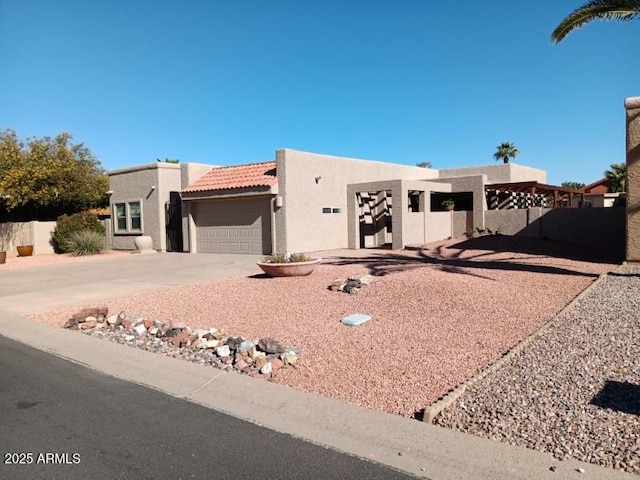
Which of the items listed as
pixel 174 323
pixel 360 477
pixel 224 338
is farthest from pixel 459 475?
pixel 174 323

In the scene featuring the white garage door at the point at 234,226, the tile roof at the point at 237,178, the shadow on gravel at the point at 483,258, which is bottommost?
the shadow on gravel at the point at 483,258

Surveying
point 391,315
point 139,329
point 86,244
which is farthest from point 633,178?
point 86,244

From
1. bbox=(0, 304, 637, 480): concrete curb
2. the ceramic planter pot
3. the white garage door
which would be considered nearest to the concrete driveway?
the white garage door

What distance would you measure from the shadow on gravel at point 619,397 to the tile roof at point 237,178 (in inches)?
652

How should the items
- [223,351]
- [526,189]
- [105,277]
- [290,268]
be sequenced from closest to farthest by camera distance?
[223,351], [290,268], [105,277], [526,189]

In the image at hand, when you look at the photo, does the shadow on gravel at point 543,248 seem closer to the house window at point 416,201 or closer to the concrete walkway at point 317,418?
the house window at point 416,201

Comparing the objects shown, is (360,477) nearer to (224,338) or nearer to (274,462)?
(274,462)

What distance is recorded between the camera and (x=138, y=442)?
14.1 feet

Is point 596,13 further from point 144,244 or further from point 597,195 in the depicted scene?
point 597,195

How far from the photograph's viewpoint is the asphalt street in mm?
3797

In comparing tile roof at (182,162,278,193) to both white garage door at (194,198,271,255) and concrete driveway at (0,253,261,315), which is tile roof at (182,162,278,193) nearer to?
white garage door at (194,198,271,255)

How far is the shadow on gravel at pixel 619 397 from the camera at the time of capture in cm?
462

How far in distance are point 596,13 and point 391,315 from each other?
9377 mm

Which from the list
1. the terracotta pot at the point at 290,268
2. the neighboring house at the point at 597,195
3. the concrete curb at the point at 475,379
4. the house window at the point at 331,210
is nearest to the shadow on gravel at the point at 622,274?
the concrete curb at the point at 475,379
